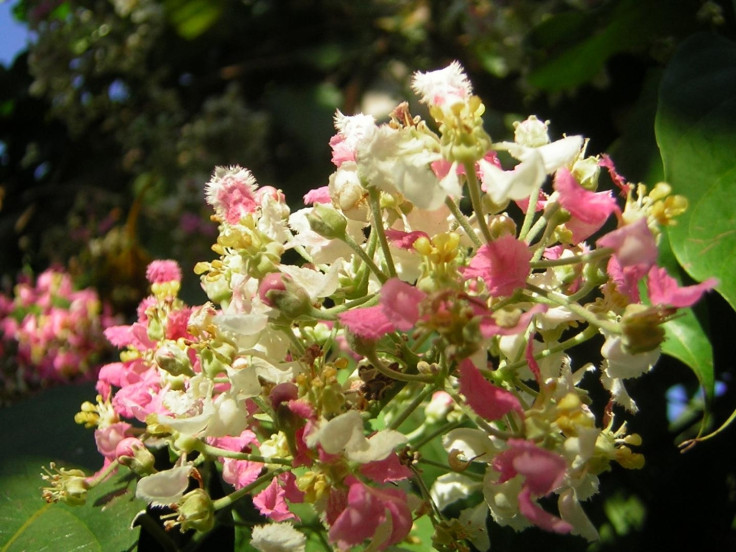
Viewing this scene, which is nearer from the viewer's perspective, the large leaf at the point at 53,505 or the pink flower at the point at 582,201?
the pink flower at the point at 582,201

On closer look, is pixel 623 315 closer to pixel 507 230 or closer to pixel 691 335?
pixel 507 230

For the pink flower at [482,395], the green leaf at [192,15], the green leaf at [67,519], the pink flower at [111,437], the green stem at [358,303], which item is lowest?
the green leaf at [67,519]

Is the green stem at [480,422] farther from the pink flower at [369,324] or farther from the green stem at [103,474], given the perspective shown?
the green stem at [103,474]

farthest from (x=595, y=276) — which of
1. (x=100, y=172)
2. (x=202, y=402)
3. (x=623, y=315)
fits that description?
(x=100, y=172)

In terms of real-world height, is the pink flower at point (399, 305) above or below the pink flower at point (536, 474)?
above

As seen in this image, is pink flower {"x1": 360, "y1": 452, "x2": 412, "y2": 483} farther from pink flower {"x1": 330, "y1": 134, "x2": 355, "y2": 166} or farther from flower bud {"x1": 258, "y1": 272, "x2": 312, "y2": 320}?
pink flower {"x1": 330, "y1": 134, "x2": 355, "y2": 166}

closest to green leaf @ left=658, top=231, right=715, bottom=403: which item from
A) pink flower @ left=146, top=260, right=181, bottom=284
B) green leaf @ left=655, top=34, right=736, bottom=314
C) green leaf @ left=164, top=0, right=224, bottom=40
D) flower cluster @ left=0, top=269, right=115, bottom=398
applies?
green leaf @ left=655, top=34, right=736, bottom=314

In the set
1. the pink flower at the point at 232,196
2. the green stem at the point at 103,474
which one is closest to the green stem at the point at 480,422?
the pink flower at the point at 232,196

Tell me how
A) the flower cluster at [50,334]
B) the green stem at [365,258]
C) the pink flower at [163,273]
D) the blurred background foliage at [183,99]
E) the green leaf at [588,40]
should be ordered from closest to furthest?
1. the green stem at [365,258]
2. the pink flower at [163,273]
3. the green leaf at [588,40]
4. the flower cluster at [50,334]
5. the blurred background foliage at [183,99]
